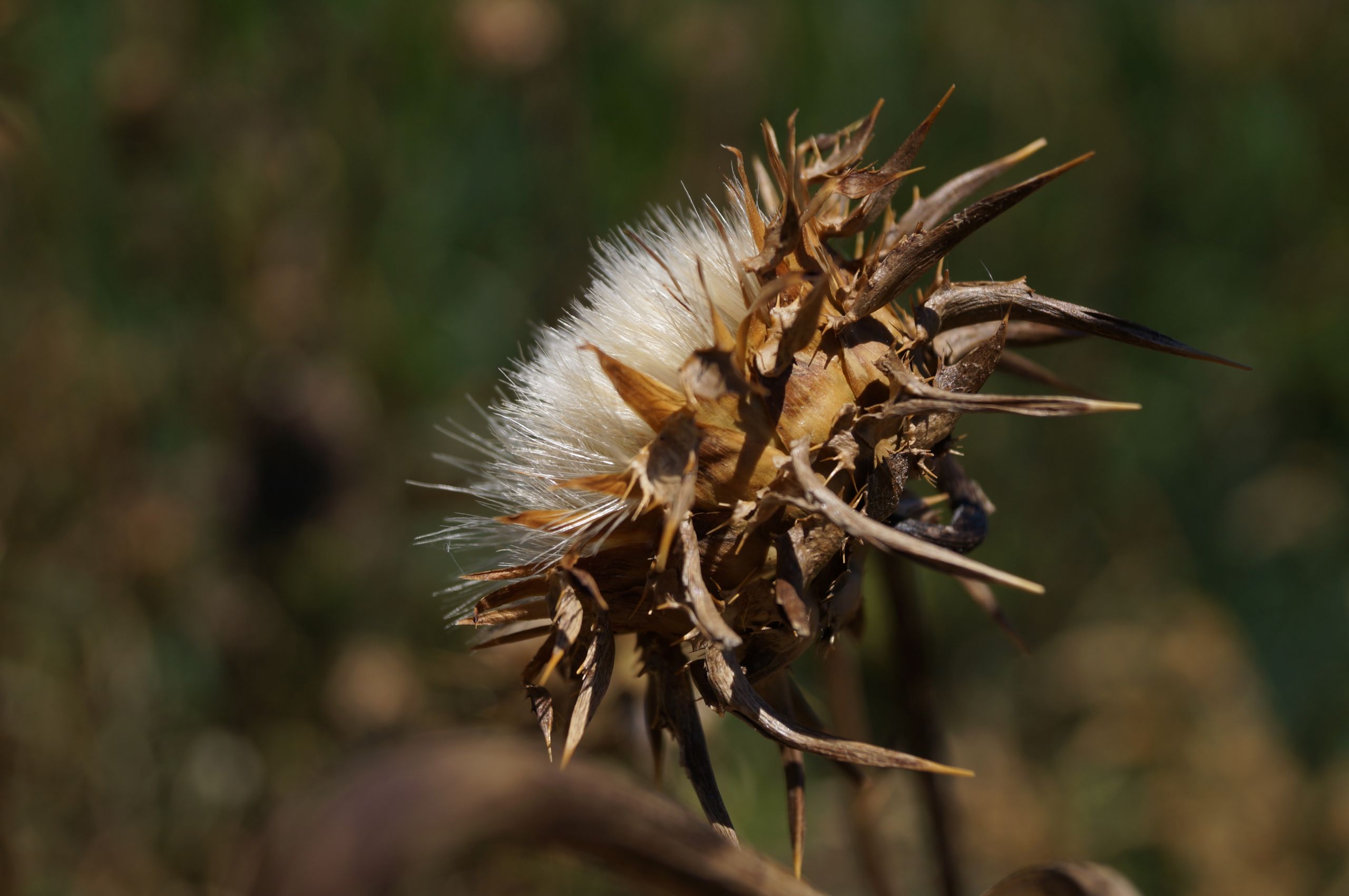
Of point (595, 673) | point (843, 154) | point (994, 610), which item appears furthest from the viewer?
point (994, 610)

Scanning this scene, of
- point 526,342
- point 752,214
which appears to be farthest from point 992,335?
point 526,342

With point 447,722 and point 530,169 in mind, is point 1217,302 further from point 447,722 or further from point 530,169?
point 447,722

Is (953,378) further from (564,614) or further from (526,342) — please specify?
(526,342)

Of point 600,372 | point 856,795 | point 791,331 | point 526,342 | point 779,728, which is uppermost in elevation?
point 526,342

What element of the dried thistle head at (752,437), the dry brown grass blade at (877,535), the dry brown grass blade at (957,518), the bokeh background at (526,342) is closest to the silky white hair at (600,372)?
the dried thistle head at (752,437)

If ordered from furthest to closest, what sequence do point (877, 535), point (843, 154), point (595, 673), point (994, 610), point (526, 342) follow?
point (526, 342) → point (994, 610) → point (843, 154) → point (595, 673) → point (877, 535)

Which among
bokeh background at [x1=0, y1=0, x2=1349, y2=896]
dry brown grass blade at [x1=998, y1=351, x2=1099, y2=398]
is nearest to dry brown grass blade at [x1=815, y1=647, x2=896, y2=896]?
dry brown grass blade at [x1=998, y1=351, x2=1099, y2=398]

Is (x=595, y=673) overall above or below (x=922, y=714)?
above

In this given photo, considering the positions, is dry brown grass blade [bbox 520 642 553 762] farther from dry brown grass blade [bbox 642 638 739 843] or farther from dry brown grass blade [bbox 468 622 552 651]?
dry brown grass blade [bbox 642 638 739 843]
